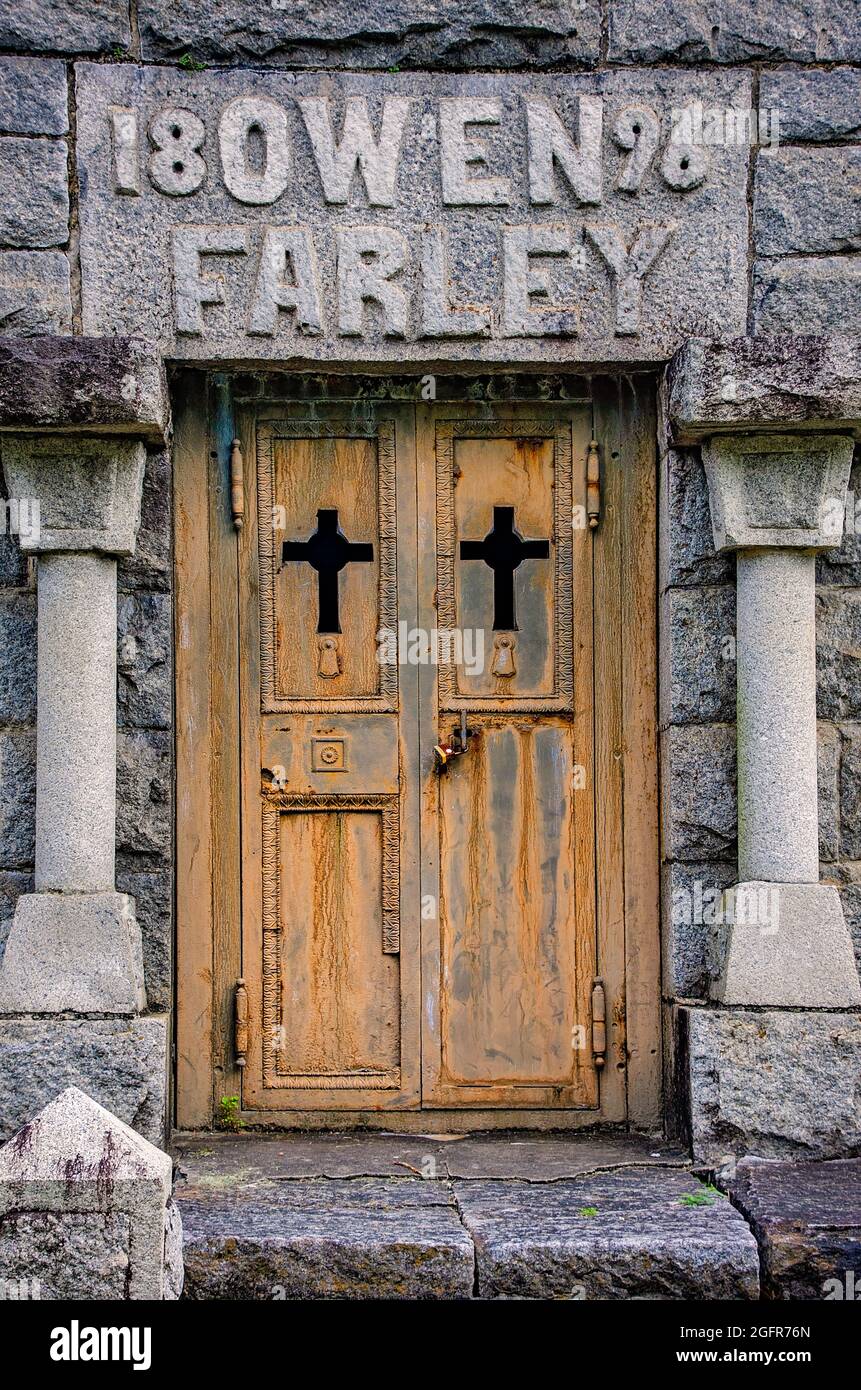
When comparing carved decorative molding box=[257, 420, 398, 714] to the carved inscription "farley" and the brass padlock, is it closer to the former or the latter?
the brass padlock

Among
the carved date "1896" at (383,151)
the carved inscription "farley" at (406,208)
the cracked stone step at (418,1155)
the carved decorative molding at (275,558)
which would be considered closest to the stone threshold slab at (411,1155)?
the cracked stone step at (418,1155)

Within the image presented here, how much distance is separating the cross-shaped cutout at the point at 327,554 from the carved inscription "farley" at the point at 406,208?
1.82 feet

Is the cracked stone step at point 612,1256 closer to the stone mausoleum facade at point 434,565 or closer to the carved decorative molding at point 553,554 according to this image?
the stone mausoleum facade at point 434,565

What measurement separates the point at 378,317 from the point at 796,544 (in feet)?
4.54

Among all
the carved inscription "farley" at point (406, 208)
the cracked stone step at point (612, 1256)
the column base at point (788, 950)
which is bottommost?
the cracked stone step at point (612, 1256)

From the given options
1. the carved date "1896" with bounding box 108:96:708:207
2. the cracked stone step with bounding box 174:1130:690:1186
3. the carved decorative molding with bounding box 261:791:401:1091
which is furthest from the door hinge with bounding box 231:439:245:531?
the cracked stone step with bounding box 174:1130:690:1186

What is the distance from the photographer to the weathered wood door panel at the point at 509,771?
4793 millimetres

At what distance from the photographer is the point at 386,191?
15.1 ft

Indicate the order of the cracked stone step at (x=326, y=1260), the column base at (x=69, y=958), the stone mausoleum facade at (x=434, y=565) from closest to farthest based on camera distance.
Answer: the cracked stone step at (x=326, y=1260), the column base at (x=69, y=958), the stone mausoleum facade at (x=434, y=565)

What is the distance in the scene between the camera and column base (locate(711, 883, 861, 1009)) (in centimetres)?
441

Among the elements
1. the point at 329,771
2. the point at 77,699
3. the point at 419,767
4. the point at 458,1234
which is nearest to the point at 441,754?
the point at 419,767

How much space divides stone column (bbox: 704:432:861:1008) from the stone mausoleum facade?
0.04 ft

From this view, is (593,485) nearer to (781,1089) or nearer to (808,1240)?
(781,1089)

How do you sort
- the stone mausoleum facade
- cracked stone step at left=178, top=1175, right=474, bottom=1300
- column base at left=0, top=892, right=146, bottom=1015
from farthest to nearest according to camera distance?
Answer: the stone mausoleum facade, column base at left=0, top=892, right=146, bottom=1015, cracked stone step at left=178, top=1175, right=474, bottom=1300
